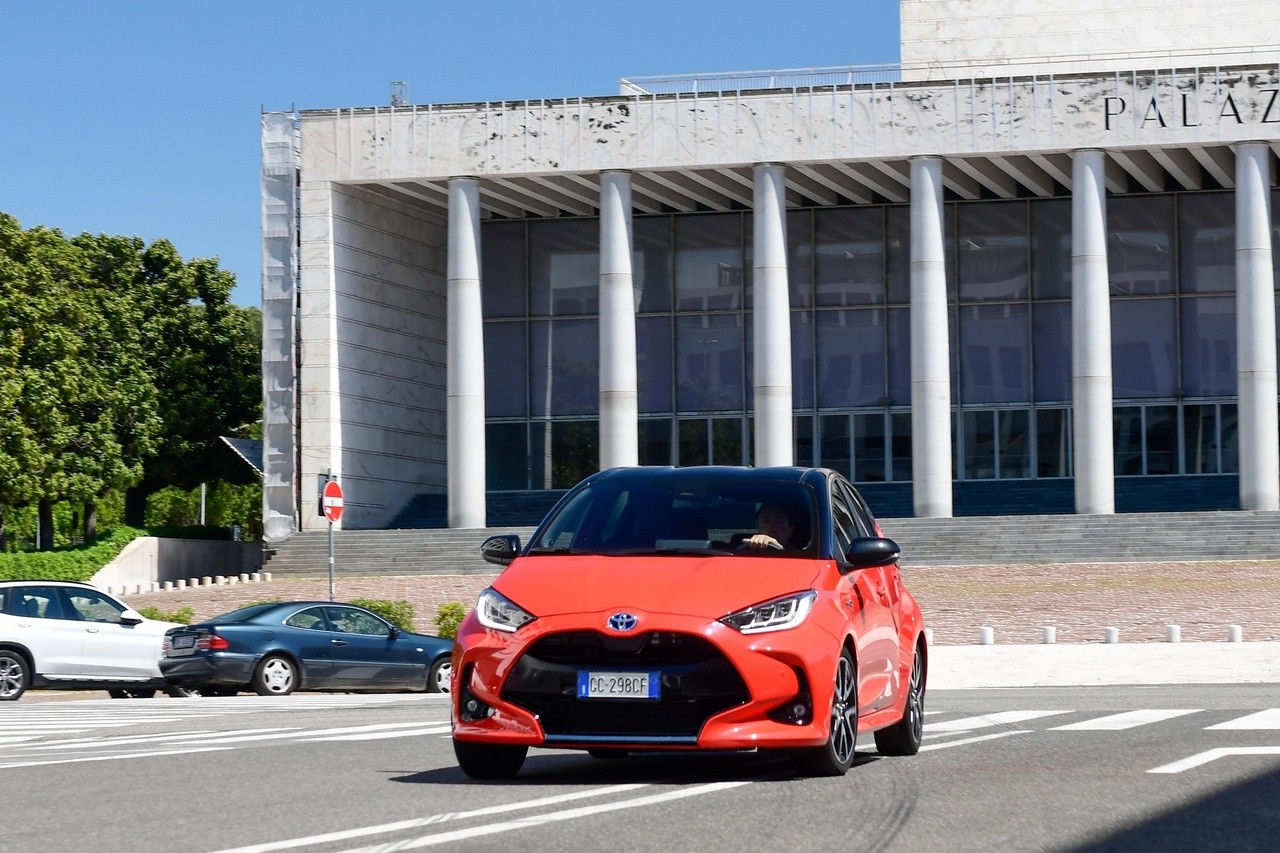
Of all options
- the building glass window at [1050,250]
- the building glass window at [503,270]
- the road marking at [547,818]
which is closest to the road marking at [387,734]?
the road marking at [547,818]

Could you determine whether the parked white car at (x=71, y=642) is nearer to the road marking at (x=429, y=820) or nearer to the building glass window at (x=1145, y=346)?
the road marking at (x=429, y=820)

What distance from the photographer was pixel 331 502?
36500mm

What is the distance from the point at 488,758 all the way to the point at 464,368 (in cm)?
4589

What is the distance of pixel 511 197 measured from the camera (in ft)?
202

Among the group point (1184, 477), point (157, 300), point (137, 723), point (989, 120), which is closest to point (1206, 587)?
point (989, 120)

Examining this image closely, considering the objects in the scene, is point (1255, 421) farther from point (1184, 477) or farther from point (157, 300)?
point (157, 300)

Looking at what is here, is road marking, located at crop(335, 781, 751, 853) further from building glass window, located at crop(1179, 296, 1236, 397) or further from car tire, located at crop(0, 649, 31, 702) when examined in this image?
building glass window, located at crop(1179, 296, 1236, 397)

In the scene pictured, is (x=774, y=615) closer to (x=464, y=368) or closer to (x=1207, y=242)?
(x=464, y=368)

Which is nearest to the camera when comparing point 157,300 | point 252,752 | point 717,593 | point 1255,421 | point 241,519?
point 717,593

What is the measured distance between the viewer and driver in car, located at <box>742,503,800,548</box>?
10.7 m

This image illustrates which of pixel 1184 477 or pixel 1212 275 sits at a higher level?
pixel 1212 275

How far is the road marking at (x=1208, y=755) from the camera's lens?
10.8 meters

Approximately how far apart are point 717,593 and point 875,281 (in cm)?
5492

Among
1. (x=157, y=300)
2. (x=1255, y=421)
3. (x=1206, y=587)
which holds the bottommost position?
(x=1206, y=587)
